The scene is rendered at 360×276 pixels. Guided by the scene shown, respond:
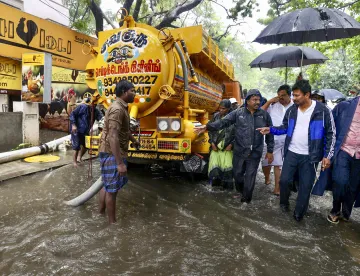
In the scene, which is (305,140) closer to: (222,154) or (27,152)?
(222,154)

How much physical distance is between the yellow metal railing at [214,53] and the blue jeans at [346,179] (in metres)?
A: 2.73

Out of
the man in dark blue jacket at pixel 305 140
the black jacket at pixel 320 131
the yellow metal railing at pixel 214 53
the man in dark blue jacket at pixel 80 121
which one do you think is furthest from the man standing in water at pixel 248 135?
the man in dark blue jacket at pixel 80 121

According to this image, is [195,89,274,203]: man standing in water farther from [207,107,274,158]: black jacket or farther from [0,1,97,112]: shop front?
[0,1,97,112]: shop front

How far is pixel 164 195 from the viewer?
4.26 meters

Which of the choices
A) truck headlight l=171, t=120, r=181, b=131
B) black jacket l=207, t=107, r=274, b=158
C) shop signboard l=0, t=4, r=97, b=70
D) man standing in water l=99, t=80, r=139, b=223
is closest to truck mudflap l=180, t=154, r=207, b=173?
truck headlight l=171, t=120, r=181, b=131

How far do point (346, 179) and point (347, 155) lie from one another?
28 cm

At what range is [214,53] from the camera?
18.7ft

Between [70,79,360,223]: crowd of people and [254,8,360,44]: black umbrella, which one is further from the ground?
[254,8,360,44]: black umbrella

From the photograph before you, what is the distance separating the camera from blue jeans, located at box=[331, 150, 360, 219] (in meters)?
3.29

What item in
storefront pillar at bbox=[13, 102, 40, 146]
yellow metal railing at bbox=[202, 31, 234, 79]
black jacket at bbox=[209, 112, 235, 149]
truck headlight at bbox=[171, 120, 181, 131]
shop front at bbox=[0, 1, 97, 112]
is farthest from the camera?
shop front at bbox=[0, 1, 97, 112]

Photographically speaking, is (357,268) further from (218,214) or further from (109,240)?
(109,240)

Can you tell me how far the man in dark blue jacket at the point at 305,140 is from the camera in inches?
128

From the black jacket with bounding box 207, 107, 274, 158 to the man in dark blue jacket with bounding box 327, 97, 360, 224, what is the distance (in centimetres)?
88

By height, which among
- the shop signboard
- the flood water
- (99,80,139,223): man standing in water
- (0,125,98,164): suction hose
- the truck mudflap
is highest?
the shop signboard
